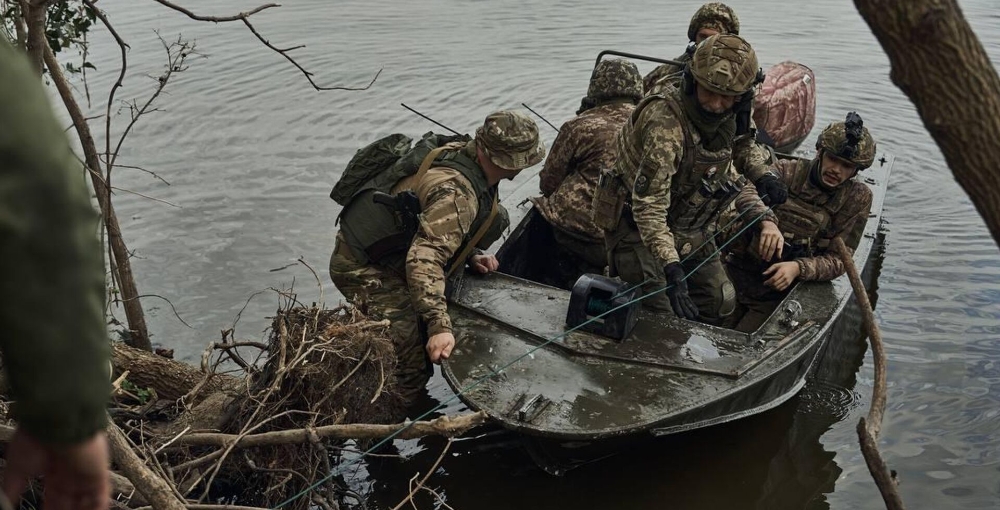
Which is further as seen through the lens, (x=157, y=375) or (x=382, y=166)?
(x=382, y=166)

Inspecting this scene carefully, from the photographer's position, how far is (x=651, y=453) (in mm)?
5918

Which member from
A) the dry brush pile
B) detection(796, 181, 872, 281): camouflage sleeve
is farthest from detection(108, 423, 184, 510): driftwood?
detection(796, 181, 872, 281): camouflage sleeve

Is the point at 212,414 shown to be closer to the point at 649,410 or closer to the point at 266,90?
the point at 649,410

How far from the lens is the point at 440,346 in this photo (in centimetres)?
511

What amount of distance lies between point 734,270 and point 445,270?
2367mm

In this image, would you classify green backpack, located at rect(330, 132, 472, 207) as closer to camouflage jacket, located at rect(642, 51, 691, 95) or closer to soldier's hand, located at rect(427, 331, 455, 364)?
soldier's hand, located at rect(427, 331, 455, 364)

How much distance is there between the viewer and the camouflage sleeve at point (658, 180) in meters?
5.32

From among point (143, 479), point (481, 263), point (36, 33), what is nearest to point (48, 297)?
point (143, 479)

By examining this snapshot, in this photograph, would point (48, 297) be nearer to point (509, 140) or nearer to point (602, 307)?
point (509, 140)

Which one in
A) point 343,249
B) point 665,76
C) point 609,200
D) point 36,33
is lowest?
point 343,249

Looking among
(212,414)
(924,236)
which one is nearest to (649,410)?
(212,414)

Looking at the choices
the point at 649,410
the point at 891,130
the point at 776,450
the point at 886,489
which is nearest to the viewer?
the point at 886,489

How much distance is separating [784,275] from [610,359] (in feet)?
5.41

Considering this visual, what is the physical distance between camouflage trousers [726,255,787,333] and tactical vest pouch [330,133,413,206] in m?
2.74
